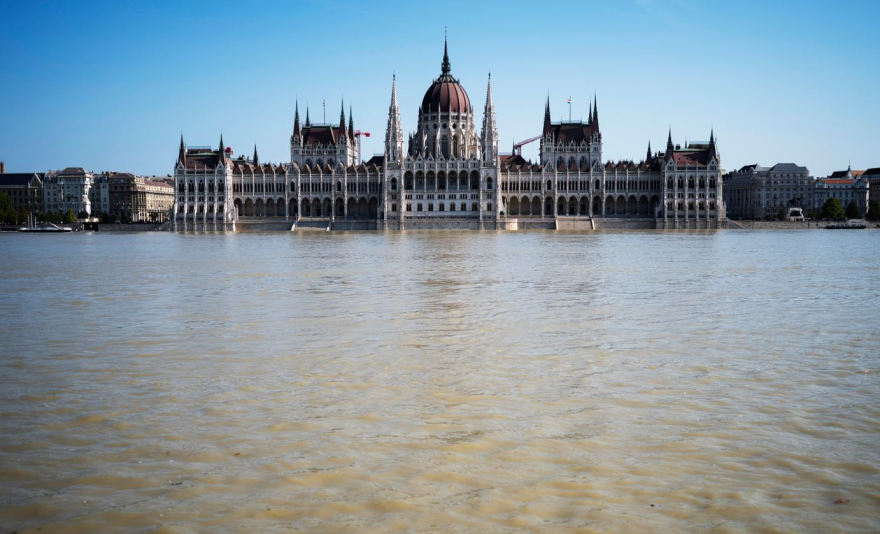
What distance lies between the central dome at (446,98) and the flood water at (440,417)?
108 meters

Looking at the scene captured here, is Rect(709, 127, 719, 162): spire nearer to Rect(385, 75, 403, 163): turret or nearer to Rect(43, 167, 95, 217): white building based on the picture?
Rect(385, 75, 403, 163): turret

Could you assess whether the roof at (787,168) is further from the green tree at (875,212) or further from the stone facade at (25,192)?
the stone facade at (25,192)

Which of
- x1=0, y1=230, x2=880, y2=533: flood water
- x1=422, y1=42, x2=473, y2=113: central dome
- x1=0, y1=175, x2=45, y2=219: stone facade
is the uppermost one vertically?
x1=422, y1=42, x2=473, y2=113: central dome

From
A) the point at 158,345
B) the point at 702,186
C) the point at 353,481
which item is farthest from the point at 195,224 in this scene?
the point at 353,481

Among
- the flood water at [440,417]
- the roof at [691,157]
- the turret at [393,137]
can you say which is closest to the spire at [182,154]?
the turret at [393,137]

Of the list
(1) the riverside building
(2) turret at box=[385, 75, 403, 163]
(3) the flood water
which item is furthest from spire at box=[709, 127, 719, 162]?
(3) the flood water

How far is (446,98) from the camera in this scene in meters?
124

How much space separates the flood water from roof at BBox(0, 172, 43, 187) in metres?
160

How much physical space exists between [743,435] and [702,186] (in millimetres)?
114889

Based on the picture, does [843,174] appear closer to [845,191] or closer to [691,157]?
[845,191]

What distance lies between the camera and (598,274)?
2767 cm

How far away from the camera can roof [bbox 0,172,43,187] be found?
157 m

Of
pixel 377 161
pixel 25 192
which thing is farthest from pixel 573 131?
pixel 25 192

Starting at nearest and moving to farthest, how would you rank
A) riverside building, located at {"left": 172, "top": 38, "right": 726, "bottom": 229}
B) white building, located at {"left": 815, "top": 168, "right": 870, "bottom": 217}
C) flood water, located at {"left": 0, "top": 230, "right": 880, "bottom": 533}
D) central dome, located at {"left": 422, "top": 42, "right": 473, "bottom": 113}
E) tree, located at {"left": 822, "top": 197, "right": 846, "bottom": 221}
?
1. flood water, located at {"left": 0, "top": 230, "right": 880, "bottom": 533}
2. riverside building, located at {"left": 172, "top": 38, "right": 726, "bottom": 229}
3. central dome, located at {"left": 422, "top": 42, "right": 473, "bottom": 113}
4. tree, located at {"left": 822, "top": 197, "right": 846, "bottom": 221}
5. white building, located at {"left": 815, "top": 168, "right": 870, "bottom": 217}
